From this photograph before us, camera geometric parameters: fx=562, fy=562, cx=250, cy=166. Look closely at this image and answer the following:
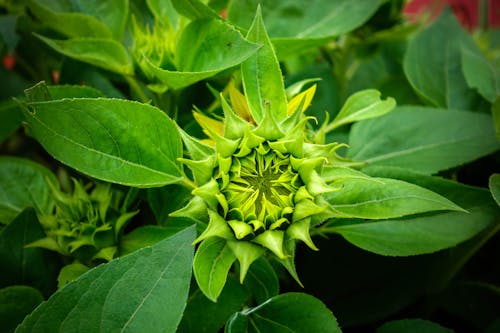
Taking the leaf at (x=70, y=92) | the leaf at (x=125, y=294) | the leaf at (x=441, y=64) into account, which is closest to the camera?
the leaf at (x=125, y=294)

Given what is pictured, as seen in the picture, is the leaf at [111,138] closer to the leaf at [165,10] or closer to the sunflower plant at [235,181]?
the sunflower plant at [235,181]

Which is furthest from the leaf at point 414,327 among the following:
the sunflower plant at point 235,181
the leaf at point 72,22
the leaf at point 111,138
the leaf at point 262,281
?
the leaf at point 72,22

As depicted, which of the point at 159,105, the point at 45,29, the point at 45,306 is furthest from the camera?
the point at 45,29

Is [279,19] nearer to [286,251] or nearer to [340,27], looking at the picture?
[340,27]

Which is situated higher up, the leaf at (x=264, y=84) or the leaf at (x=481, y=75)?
the leaf at (x=264, y=84)

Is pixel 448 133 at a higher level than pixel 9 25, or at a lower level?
lower

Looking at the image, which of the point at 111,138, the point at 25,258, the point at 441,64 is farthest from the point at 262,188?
the point at 441,64

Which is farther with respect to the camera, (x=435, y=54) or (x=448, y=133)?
(x=435, y=54)

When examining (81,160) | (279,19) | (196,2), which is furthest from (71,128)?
(279,19)

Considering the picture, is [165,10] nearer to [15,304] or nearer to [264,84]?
[264,84]
